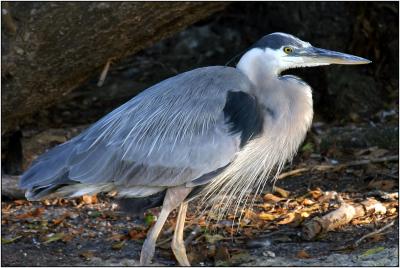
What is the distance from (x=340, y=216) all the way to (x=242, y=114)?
111cm

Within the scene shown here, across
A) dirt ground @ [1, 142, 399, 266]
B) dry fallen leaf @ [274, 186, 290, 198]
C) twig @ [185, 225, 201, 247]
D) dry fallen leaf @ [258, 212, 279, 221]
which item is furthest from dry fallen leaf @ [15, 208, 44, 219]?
dry fallen leaf @ [274, 186, 290, 198]

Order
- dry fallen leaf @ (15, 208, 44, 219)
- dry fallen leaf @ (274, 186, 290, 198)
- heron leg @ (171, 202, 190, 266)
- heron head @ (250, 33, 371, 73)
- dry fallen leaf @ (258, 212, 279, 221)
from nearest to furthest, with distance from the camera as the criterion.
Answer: heron head @ (250, 33, 371, 73)
heron leg @ (171, 202, 190, 266)
dry fallen leaf @ (258, 212, 279, 221)
dry fallen leaf @ (15, 208, 44, 219)
dry fallen leaf @ (274, 186, 290, 198)

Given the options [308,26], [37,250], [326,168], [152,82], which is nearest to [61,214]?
[37,250]

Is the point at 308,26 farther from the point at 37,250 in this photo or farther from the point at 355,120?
the point at 37,250

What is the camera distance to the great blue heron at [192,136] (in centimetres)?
457

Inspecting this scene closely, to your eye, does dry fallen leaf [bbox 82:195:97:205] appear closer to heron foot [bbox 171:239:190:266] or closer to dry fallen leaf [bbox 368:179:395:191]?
heron foot [bbox 171:239:190:266]

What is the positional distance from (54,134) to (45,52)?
4.99 feet

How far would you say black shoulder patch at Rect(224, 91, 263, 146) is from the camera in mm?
4555

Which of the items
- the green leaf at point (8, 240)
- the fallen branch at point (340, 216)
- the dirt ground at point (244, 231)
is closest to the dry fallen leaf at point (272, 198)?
the dirt ground at point (244, 231)

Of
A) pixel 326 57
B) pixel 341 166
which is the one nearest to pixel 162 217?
pixel 326 57

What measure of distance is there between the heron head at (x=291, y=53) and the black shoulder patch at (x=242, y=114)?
293mm

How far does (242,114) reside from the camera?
4543 mm

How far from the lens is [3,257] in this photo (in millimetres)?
4984

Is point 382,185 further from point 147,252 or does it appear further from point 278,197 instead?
point 147,252
